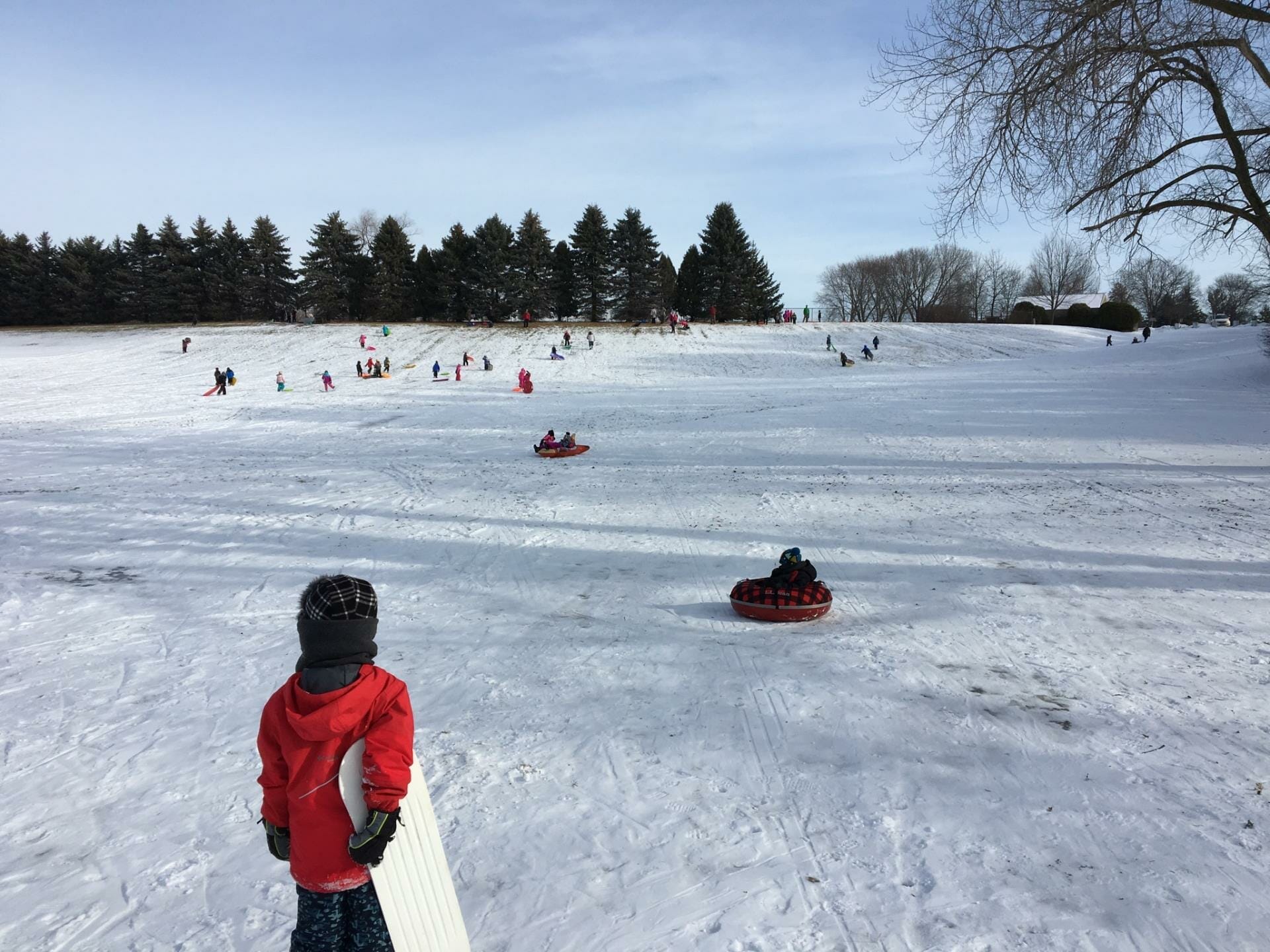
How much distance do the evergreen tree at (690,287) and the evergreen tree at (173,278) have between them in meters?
38.9

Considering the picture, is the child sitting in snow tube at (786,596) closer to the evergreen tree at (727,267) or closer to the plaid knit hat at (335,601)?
the plaid knit hat at (335,601)

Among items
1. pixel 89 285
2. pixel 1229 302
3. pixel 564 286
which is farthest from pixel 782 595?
pixel 1229 302

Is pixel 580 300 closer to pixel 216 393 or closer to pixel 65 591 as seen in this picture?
pixel 216 393

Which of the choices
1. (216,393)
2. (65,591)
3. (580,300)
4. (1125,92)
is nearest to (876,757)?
(1125,92)

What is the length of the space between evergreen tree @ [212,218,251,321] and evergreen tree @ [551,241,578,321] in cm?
2388

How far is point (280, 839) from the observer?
2.53m

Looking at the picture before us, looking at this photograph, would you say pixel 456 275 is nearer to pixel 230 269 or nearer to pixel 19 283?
pixel 230 269

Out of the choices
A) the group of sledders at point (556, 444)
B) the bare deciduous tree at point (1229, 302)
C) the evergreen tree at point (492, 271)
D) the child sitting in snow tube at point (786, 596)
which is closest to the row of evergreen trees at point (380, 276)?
the evergreen tree at point (492, 271)

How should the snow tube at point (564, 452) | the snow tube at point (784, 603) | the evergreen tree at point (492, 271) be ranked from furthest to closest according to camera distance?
the evergreen tree at point (492, 271) < the snow tube at point (564, 452) < the snow tube at point (784, 603)

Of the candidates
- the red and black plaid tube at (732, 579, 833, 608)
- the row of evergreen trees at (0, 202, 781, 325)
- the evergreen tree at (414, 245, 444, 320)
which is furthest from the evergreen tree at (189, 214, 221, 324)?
the red and black plaid tube at (732, 579, 833, 608)

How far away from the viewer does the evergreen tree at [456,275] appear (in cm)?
5291

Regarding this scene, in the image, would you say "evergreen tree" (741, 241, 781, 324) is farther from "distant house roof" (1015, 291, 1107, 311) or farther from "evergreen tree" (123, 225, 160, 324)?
"evergreen tree" (123, 225, 160, 324)

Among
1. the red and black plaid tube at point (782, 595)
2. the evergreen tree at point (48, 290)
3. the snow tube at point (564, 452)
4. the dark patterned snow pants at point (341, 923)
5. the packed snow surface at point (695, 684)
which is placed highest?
the evergreen tree at point (48, 290)

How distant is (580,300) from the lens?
5762 centimetres
